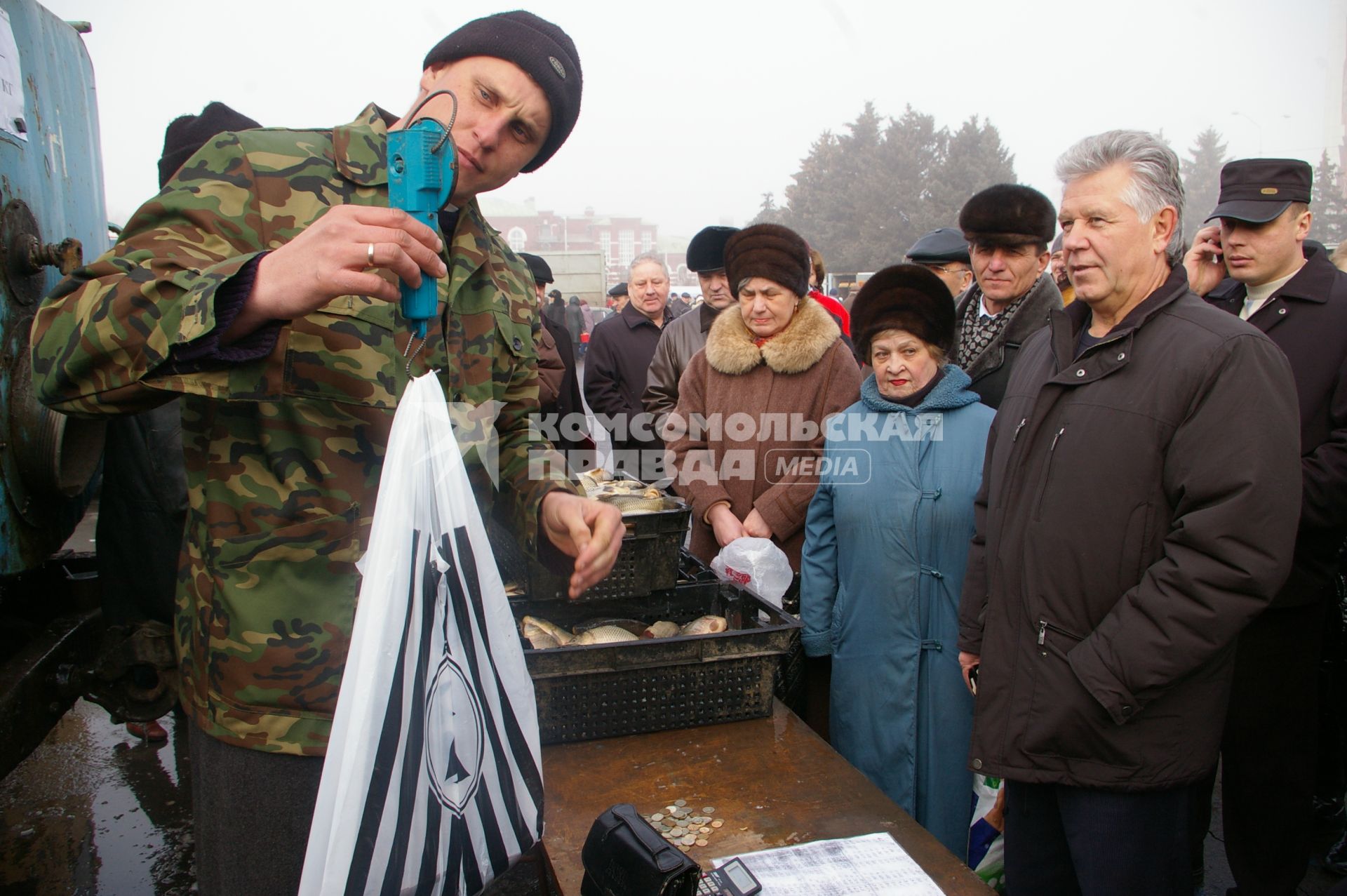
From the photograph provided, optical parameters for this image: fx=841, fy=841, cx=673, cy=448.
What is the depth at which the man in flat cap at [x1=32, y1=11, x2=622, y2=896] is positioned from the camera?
3.54 ft

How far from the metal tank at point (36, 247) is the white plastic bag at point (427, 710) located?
1.78 meters

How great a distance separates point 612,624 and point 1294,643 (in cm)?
222

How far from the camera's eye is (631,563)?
99.0 inches

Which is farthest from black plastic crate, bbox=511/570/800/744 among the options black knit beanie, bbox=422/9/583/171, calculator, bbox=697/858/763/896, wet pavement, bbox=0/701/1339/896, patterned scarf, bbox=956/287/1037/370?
patterned scarf, bbox=956/287/1037/370

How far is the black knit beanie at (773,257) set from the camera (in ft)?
11.4

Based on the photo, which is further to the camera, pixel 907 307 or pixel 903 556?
pixel 907 307

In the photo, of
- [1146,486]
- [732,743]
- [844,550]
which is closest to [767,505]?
[844,550]

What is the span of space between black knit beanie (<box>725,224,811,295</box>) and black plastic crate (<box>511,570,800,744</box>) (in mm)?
1726

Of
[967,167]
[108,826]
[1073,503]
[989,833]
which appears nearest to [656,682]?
[1073,503]

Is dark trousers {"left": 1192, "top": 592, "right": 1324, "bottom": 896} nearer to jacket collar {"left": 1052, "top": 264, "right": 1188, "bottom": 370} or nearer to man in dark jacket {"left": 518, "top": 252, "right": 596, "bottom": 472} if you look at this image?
jacket collar {"left": 1052, "top": 264, "right": 1188, "bottom": 370}

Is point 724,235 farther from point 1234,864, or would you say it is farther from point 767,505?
point 1234,864

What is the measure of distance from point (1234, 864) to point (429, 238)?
319 centimetres

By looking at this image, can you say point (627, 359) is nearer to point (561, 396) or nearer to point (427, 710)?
point (561, 396)

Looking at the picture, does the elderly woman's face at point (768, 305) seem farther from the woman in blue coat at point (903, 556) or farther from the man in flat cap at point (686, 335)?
the man in flat cap at point (686, 335)
